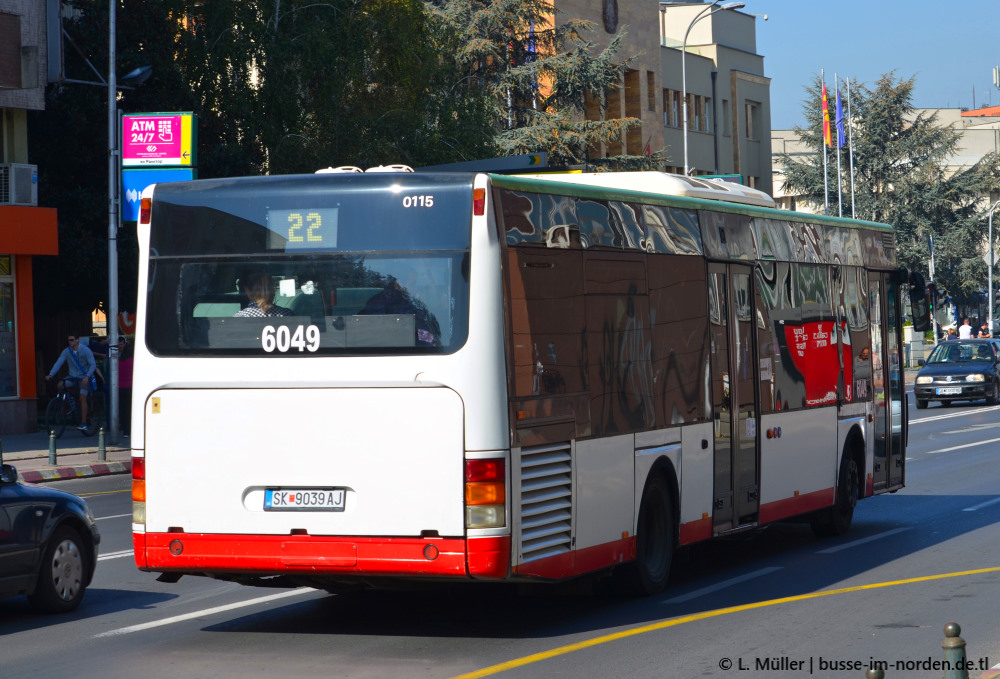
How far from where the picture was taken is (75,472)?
23.9 meters

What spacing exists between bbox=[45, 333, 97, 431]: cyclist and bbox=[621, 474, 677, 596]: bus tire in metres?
21.0

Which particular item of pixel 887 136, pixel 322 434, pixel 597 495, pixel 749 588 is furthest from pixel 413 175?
pixel 887 136

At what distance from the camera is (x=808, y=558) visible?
1346 cm

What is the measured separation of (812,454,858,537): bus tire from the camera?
14977 millimetres

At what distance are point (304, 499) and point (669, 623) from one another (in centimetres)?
254

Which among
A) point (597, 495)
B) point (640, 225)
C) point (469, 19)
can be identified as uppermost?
point (469, 19)

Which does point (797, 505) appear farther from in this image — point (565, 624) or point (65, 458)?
point (65, 458)

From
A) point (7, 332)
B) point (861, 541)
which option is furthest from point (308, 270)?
point (7, 332)

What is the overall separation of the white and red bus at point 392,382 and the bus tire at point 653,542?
40 millimetres

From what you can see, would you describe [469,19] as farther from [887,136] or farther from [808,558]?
[808,558]

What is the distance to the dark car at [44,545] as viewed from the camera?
1006 cm

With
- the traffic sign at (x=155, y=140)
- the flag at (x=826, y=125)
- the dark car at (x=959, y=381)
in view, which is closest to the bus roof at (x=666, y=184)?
the traffic sign at (x=155, y=140)

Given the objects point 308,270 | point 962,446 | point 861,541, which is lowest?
point 861,541

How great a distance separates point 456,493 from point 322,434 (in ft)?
3.03
